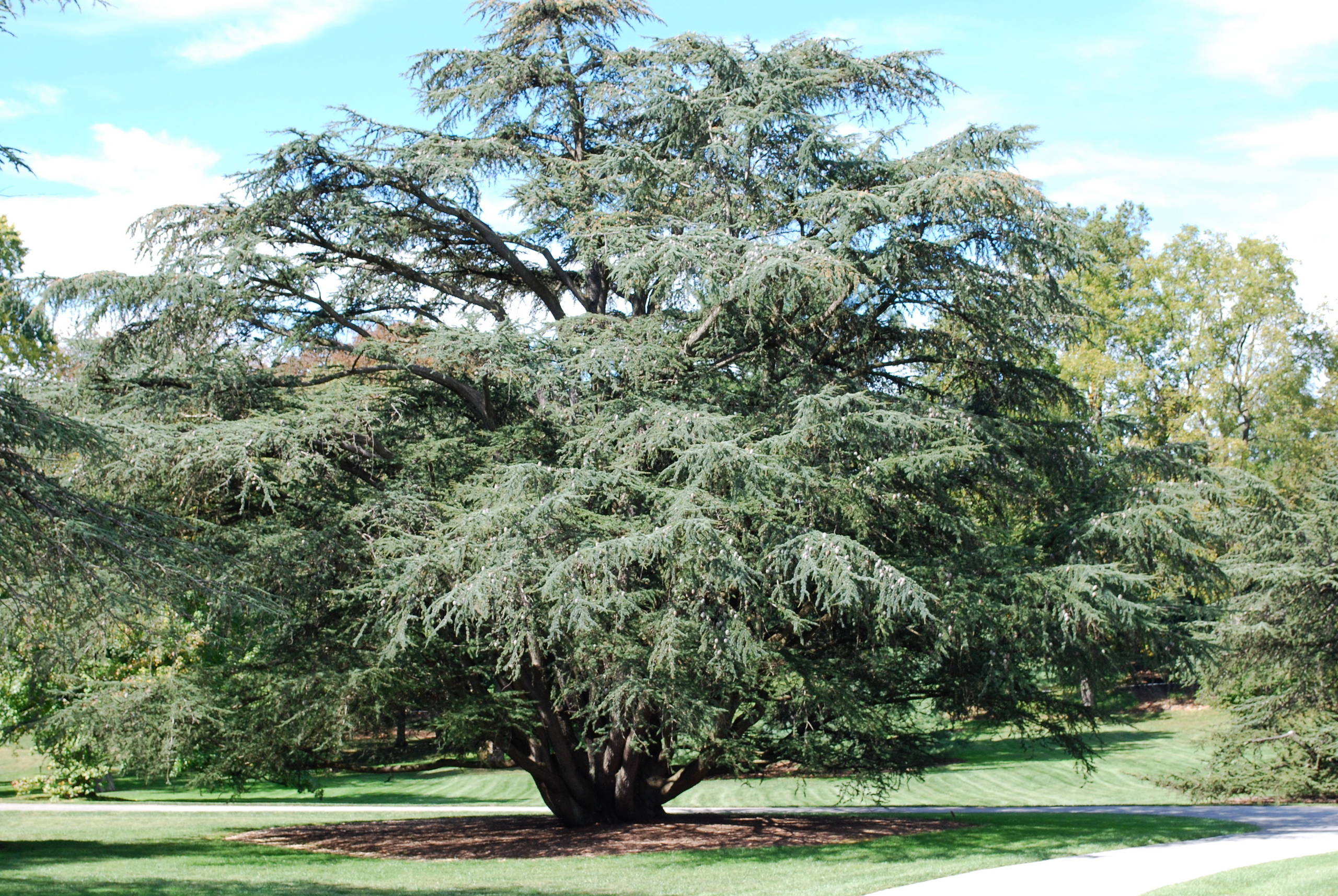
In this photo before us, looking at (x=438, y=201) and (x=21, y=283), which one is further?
(x=438, y=201)

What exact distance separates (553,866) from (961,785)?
15.9 metres

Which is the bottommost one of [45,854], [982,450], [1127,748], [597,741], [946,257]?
[1127,748]

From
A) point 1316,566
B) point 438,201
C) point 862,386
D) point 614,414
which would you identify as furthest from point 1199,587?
point 438,201

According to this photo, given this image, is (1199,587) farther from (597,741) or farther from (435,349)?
(435,349)

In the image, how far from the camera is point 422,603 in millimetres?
11367

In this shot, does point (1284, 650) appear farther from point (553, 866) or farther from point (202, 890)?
point (202, 890)

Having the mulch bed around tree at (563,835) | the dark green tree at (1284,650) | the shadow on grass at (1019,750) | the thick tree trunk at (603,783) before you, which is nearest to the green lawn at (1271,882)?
the mulch bed around tree at (563,835)

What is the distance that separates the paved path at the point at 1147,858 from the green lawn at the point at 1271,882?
0.76 feet

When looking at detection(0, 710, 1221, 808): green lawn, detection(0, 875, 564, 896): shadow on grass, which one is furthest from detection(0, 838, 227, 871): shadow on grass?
detection(0, 710, 1221, 808): green lawn

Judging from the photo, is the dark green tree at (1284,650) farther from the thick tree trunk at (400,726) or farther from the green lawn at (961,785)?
the thick tree trunk at (400,726)

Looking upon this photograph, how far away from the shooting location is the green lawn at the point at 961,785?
22656 millimetres

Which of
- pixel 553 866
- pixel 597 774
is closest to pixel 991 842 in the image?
pixel 553 866

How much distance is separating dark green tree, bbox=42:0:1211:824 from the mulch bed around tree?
2.89 ft

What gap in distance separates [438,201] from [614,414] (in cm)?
466
